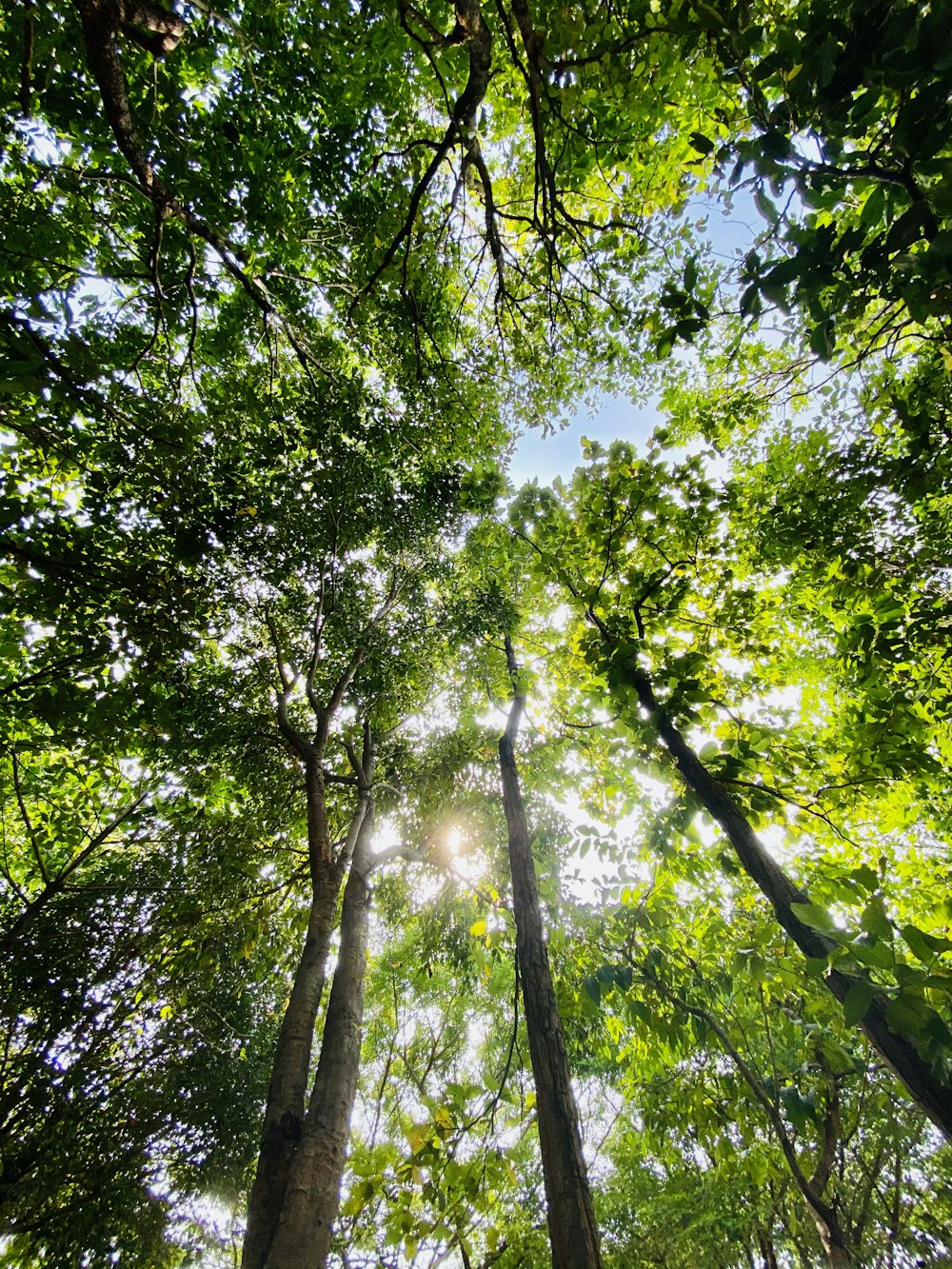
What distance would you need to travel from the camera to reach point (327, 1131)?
12.4 feet

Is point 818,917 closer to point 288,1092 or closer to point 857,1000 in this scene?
point 857,1000

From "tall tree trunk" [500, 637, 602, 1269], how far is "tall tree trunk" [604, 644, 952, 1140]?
4.49 feet

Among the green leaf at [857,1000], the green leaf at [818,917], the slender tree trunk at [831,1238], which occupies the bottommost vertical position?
the slender tree trunk at [831,1238]

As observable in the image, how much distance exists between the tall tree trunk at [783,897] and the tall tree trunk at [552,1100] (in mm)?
1368

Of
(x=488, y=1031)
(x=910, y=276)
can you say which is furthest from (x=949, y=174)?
(x=488, y=1031)

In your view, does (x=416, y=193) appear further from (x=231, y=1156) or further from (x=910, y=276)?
(x=231, y=1156)

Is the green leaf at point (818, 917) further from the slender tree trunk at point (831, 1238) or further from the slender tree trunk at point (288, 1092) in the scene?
the slender tree trunk at point (288, 1092)

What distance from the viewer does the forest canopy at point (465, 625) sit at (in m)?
1.96

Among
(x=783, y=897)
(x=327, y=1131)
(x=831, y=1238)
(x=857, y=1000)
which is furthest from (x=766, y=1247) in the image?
(x=857, y=1000)

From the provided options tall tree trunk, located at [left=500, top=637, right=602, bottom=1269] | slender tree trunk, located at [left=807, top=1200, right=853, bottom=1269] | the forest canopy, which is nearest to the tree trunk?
the forest canopy

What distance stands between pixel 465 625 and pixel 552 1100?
213 inches

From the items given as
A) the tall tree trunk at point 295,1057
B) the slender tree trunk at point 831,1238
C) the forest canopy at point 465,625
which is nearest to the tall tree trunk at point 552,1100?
the forest canopy at point 465,625

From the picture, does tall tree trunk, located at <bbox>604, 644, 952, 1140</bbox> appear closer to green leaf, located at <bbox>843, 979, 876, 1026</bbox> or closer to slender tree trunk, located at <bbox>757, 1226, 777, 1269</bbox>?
green leaf, located at <bbox>843, 979, 876, 1026</bbox>

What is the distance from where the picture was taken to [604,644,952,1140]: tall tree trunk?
5.94ft
